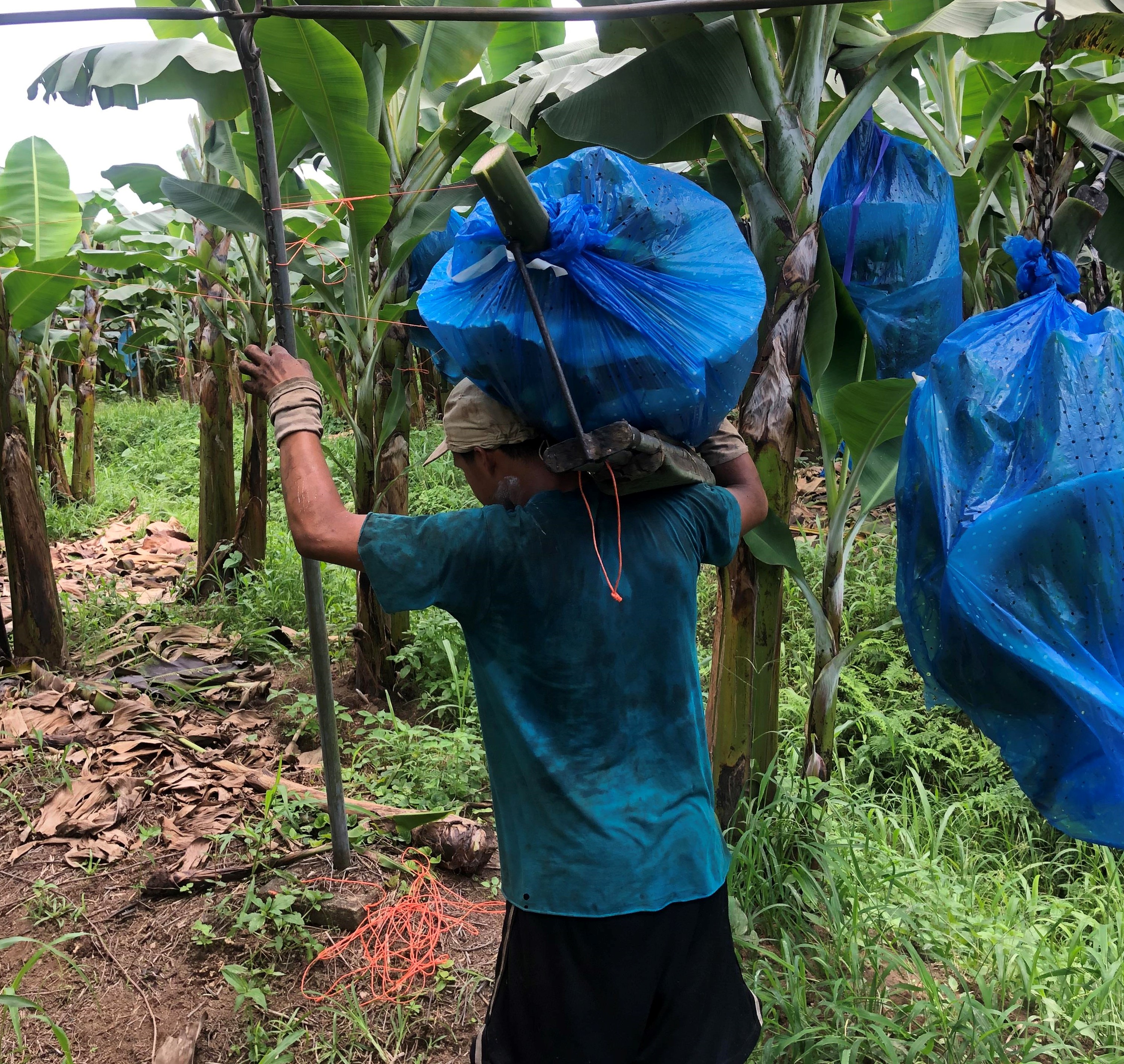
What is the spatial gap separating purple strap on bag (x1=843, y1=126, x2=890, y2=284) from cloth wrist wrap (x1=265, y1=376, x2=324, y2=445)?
1.50 m

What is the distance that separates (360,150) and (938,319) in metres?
1.84

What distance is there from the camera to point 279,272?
1979 millimetres

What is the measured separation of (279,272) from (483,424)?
86cm

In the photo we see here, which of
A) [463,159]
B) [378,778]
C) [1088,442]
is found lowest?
[378,778]

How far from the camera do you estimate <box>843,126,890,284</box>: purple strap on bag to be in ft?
7.52

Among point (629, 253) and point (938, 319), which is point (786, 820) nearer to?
point (938, 319)

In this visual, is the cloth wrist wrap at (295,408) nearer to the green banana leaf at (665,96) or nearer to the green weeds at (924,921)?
the green banana leaf at (665,96)

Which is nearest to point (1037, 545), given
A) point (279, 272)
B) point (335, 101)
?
point (279, 272)

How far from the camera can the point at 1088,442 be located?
139cm

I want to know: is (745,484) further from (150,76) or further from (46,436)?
(46,436)

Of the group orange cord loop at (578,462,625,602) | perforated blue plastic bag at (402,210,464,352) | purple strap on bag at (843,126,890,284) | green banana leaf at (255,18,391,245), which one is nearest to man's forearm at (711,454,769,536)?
orange cord loop at (578,462,625,602)

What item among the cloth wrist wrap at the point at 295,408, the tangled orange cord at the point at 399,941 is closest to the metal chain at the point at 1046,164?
the cloth wrist wrap at the point at 295,408

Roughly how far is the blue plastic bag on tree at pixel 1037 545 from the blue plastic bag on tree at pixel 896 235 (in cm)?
78

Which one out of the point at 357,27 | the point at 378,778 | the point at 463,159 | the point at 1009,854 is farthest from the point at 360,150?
the point at 1009,854
